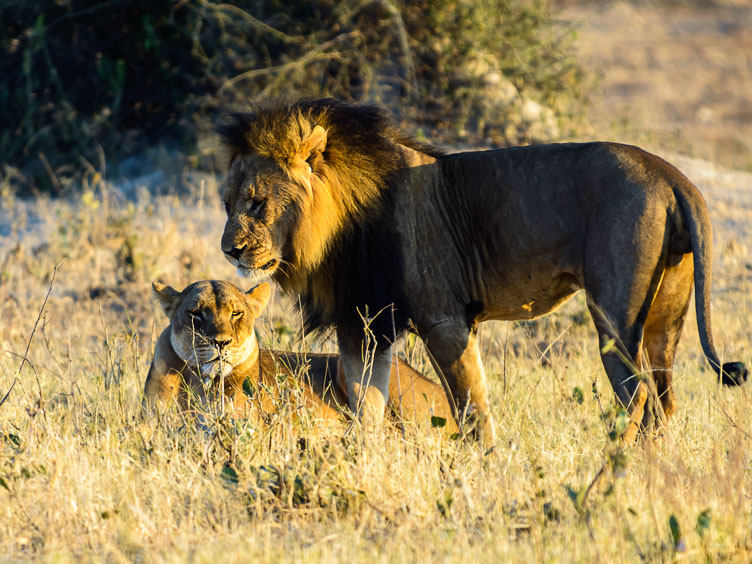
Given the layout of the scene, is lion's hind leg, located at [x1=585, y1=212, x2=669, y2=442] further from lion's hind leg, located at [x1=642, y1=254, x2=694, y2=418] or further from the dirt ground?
the dirt ground

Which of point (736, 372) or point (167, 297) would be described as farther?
point (167, 297)

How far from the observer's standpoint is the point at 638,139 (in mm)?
10680

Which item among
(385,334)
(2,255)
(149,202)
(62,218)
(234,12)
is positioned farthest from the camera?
(234,12)

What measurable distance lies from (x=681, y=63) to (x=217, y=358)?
28.7 m

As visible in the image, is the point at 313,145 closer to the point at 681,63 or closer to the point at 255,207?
the point at 255,207

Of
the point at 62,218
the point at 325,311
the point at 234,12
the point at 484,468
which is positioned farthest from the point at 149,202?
the point at 484,468

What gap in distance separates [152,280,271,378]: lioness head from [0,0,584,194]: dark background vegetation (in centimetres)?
498

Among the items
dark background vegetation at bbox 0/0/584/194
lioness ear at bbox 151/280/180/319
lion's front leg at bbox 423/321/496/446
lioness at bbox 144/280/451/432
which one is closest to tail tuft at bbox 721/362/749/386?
lion's front leg at bbox 423/321/496/446

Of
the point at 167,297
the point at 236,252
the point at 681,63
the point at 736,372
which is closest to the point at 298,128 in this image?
the point at 236,252

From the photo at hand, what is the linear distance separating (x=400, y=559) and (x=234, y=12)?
24.7 ft

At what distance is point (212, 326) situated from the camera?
4422 mm

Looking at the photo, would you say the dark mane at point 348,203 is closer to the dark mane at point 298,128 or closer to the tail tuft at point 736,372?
the dark mane at point 298,128

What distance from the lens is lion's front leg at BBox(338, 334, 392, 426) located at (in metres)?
4.54

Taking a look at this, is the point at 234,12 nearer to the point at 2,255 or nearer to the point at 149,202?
the point at 149,202
